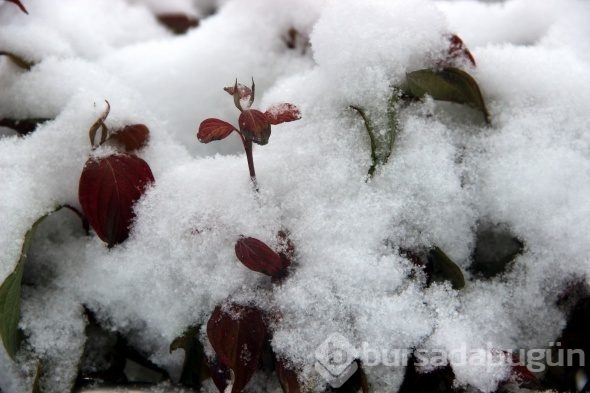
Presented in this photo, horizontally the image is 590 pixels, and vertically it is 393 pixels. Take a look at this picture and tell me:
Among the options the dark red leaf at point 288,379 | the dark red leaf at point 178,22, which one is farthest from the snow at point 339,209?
the dark red leaf at point 178,22

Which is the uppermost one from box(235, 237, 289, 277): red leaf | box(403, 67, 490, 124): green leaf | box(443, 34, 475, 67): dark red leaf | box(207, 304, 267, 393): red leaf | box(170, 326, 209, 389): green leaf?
box(443, 34, 475, 67): dark red leaf

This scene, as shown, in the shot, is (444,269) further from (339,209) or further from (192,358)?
(192,358)

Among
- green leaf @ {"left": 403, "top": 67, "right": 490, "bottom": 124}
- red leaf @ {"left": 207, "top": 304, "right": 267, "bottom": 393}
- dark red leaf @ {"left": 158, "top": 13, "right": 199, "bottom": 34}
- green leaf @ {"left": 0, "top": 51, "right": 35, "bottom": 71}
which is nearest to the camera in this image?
red leaf @ {"left": 207, "top": 304, "right": 267, "bottom": 393}

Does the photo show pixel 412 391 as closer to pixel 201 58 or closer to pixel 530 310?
pixel 530 310

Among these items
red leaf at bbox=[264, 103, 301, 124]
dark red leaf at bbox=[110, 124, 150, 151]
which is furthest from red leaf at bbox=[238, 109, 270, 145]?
dark red leaf at bbox=[110, 124, 150, 151]

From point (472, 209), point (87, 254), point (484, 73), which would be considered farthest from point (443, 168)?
point (87, 254)

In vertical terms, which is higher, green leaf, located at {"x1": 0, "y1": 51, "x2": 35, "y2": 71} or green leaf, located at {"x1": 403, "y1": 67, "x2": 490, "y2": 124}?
green leaf, located at {"x1": 403, "y1": 67, "x2": 490, "y2": 124}

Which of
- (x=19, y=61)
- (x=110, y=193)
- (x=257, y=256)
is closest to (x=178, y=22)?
(x=19, y=61)

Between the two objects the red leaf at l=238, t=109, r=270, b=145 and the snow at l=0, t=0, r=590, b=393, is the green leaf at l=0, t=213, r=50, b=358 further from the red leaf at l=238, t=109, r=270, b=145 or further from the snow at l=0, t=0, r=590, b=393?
the red leaf at l=238, t=109, r=270, b=145
